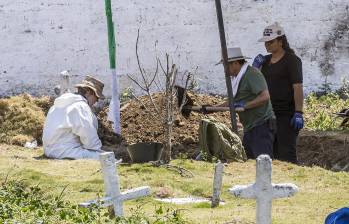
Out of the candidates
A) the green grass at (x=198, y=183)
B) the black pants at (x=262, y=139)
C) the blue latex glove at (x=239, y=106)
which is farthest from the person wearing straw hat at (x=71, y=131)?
the black pants at (x=262, y=139)

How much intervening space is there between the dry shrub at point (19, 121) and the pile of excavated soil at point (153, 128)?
0.89m

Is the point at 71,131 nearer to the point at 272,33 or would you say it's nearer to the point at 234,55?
the point at 234,55

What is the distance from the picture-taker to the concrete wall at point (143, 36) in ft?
48.1

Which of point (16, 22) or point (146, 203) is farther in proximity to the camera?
point (16, 22)

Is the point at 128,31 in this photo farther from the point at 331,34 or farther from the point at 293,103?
the point at 293,103

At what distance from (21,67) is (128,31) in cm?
186

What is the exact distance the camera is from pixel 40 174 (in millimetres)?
8930

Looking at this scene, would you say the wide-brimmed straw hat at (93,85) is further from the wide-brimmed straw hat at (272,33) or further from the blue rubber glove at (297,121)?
the blue rubber glove at (297,121)

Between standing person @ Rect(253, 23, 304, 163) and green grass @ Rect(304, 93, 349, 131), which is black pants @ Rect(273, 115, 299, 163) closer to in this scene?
standing person @ Rect(253, 23, 304, 163)

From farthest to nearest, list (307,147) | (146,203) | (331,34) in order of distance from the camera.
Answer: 1. (331,34)
2. (307,147)
3. (146,203)

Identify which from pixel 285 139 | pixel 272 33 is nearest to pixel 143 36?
pixel 272 33

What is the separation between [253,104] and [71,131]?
2.55 metres

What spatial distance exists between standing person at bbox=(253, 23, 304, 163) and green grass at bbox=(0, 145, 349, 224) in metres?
0.39

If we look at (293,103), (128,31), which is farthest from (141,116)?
(293,103)
